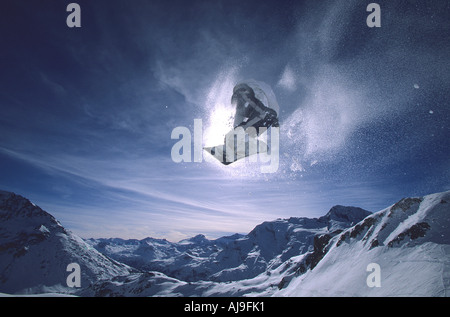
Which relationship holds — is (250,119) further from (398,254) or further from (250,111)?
(398,254)

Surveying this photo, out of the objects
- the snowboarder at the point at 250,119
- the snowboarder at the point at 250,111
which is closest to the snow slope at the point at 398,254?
the snowboarder at the point at 250,119

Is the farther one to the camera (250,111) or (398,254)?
(398,254)

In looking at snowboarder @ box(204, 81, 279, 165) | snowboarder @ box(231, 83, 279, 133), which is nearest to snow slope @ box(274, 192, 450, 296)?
snowboarder @ box(204, 81, 279, 165)

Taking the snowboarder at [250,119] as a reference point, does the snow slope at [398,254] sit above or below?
below

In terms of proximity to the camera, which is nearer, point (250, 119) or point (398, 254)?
point (250, 119)

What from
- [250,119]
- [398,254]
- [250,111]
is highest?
[250,111]

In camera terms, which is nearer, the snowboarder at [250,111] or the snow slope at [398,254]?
the snowboarder at [250,111]

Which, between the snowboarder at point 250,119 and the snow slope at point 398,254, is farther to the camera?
the snow slope at point 398,254

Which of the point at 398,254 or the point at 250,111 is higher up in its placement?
the point at 250,111

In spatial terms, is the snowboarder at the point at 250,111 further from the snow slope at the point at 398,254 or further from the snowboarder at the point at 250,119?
the snow slope at the point at 398,254

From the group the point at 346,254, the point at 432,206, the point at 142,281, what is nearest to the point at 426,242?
the point at 432,206

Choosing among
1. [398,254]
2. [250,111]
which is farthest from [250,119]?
[398,254]
